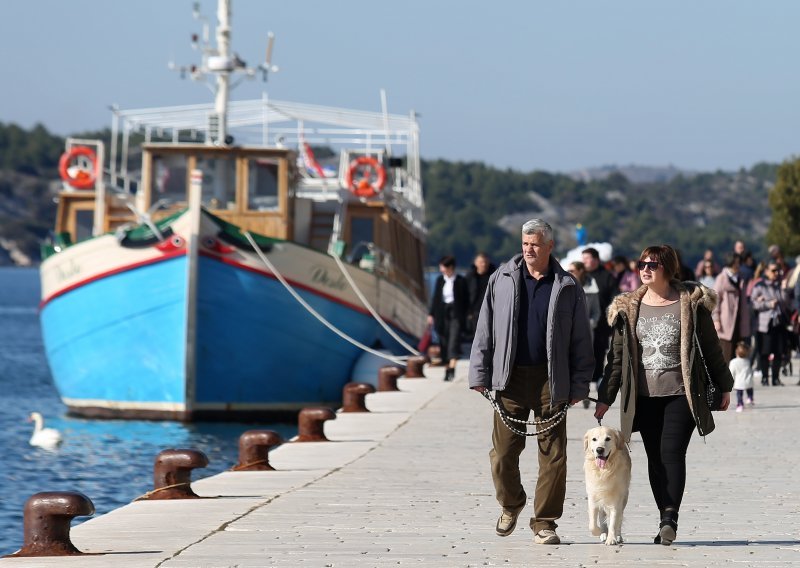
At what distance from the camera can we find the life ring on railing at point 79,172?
26.6 metres

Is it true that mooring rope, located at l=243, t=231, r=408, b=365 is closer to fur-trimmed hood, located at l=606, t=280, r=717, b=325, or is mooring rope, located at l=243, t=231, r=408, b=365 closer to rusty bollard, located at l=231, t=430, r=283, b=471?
rusty bollard, located at l=231, t=430, r=283, b=471

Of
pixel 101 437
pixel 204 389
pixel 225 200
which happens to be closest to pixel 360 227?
pixel 225 200

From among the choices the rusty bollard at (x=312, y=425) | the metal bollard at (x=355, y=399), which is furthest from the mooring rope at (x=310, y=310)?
the rusty bollard at (x=312, y=425)

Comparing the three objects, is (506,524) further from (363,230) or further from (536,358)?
(363,230)

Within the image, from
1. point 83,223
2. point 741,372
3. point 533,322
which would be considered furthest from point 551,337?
point 83,223

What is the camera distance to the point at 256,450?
478 inches

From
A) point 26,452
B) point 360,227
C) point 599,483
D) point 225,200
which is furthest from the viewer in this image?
point 360,227

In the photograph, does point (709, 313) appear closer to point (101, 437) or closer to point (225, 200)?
point (101, 437)

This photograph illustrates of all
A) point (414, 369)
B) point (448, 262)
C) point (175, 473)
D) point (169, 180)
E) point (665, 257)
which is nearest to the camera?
point (665, 257)

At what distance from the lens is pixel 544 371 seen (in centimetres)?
849

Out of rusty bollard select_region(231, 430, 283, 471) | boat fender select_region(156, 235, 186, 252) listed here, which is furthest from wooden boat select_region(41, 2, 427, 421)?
rusty bollard select_region(231, 430, 283, 471)

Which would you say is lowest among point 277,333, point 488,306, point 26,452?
point 26,452

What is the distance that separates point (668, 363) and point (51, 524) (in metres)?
3.22

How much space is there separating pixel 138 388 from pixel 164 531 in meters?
15.5
